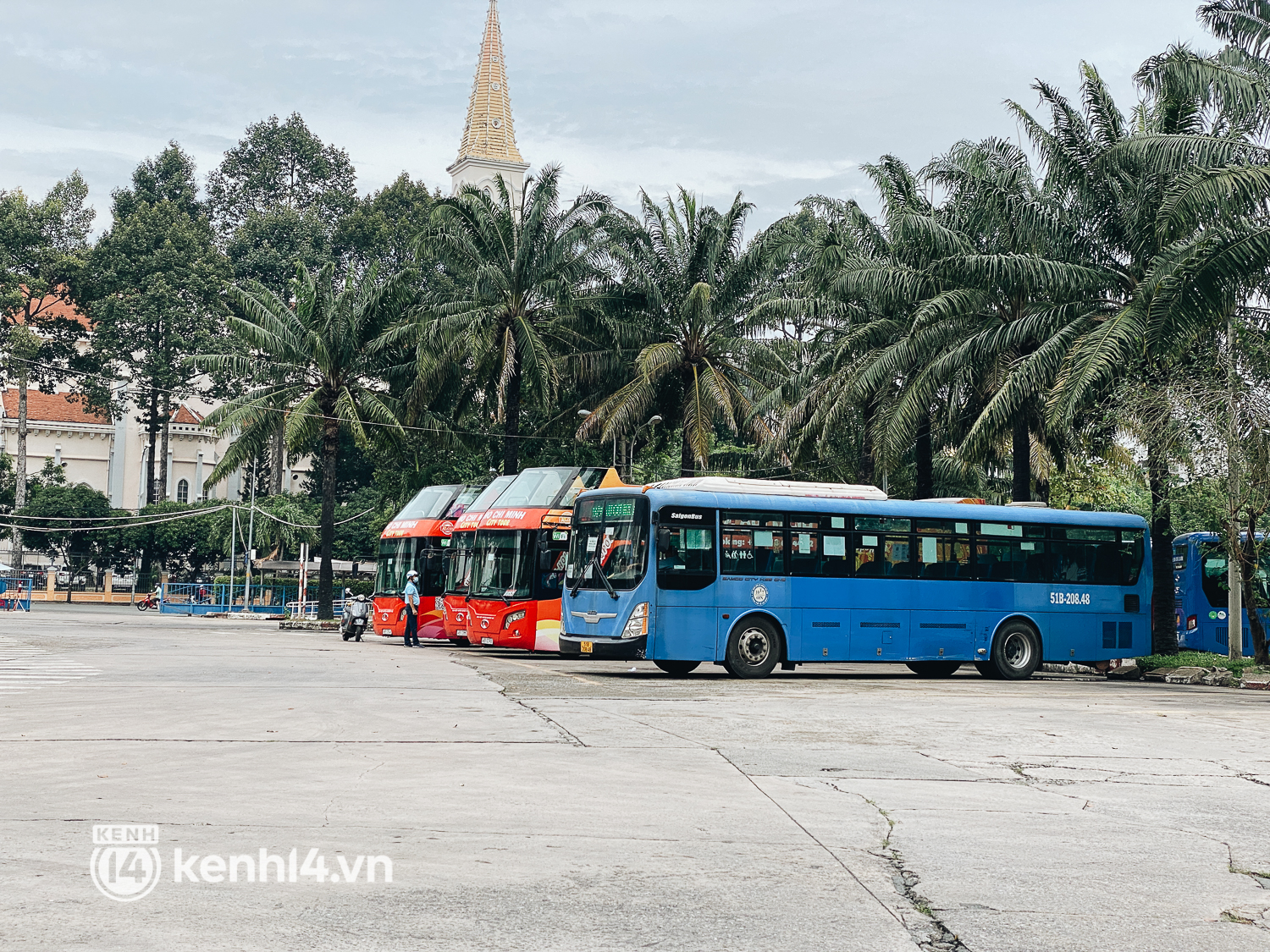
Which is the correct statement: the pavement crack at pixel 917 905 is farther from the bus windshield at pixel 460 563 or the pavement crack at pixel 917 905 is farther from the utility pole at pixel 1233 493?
the bus windshield at pixel 460 563

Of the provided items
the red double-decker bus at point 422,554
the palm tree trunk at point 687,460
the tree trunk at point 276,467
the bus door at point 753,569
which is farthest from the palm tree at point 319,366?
the tree trunk at point 276,467

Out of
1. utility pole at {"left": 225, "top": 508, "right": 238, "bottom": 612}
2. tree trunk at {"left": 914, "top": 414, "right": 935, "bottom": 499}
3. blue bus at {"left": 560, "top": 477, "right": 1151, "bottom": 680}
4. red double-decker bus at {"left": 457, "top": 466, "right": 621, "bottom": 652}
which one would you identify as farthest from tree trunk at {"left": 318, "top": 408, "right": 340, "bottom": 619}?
blue bus at {"left": 560, "top": 477, "right": 1151, "bottom": 680}

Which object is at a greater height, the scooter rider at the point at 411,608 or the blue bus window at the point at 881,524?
the blue bus window at the point at 881,524

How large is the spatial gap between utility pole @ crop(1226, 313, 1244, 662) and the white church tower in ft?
203

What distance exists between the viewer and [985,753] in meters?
11.8

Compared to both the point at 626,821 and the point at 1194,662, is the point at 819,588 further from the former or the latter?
the point at 626,821

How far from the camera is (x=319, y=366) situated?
135 ft

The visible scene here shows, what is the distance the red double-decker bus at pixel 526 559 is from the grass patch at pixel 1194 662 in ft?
36.9

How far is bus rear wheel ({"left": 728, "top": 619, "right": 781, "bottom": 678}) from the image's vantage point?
21.5 metres

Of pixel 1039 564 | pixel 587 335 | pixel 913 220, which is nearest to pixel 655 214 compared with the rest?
pixel 587 335

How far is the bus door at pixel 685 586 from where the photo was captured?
68.8 ft

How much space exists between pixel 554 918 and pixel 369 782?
3.84m

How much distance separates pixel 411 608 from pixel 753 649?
40.0ft

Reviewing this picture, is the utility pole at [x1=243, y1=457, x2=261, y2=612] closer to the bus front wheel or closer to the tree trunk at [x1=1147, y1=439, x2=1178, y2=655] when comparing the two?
the bus front wheel
